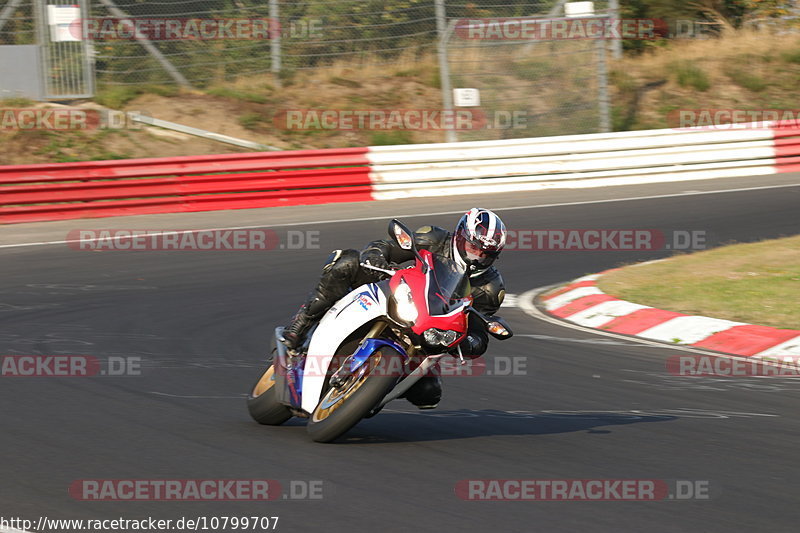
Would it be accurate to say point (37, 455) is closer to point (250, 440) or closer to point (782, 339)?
point (250, 440)

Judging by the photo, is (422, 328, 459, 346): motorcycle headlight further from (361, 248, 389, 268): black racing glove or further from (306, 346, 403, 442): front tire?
(361, 248, 389, 268): black racing glove

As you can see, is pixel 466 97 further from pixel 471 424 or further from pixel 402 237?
pixel 402 237

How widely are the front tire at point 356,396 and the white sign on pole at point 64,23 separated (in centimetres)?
1692

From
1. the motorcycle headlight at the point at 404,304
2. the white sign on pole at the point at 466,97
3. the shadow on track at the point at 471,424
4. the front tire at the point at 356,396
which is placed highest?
the white sign on pole at the point at 466,97

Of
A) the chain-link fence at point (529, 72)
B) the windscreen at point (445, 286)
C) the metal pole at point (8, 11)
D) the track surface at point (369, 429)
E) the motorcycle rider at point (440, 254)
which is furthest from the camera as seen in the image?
the chain-link fence at point (529, 72)

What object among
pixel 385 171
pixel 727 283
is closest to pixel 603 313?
Result: pixel 727 283

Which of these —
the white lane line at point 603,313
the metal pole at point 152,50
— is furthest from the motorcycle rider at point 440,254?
the metal pole at point 152,50

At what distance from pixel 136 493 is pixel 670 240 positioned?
36.8 ft

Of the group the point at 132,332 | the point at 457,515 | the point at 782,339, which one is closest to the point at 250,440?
the point at 457,515

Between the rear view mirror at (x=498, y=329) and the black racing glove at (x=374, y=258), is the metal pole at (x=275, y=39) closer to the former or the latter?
the black racing glove at (x=374, y=258)

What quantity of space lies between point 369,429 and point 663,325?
4.23 m

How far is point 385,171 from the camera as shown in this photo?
19.6m

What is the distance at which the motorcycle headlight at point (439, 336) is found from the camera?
5988 mm

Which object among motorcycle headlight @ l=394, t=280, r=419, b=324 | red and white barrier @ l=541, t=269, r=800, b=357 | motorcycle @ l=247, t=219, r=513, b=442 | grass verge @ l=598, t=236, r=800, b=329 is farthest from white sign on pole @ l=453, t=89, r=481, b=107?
motorcycle headlight @ l=394, t=280, r=419, b=324
